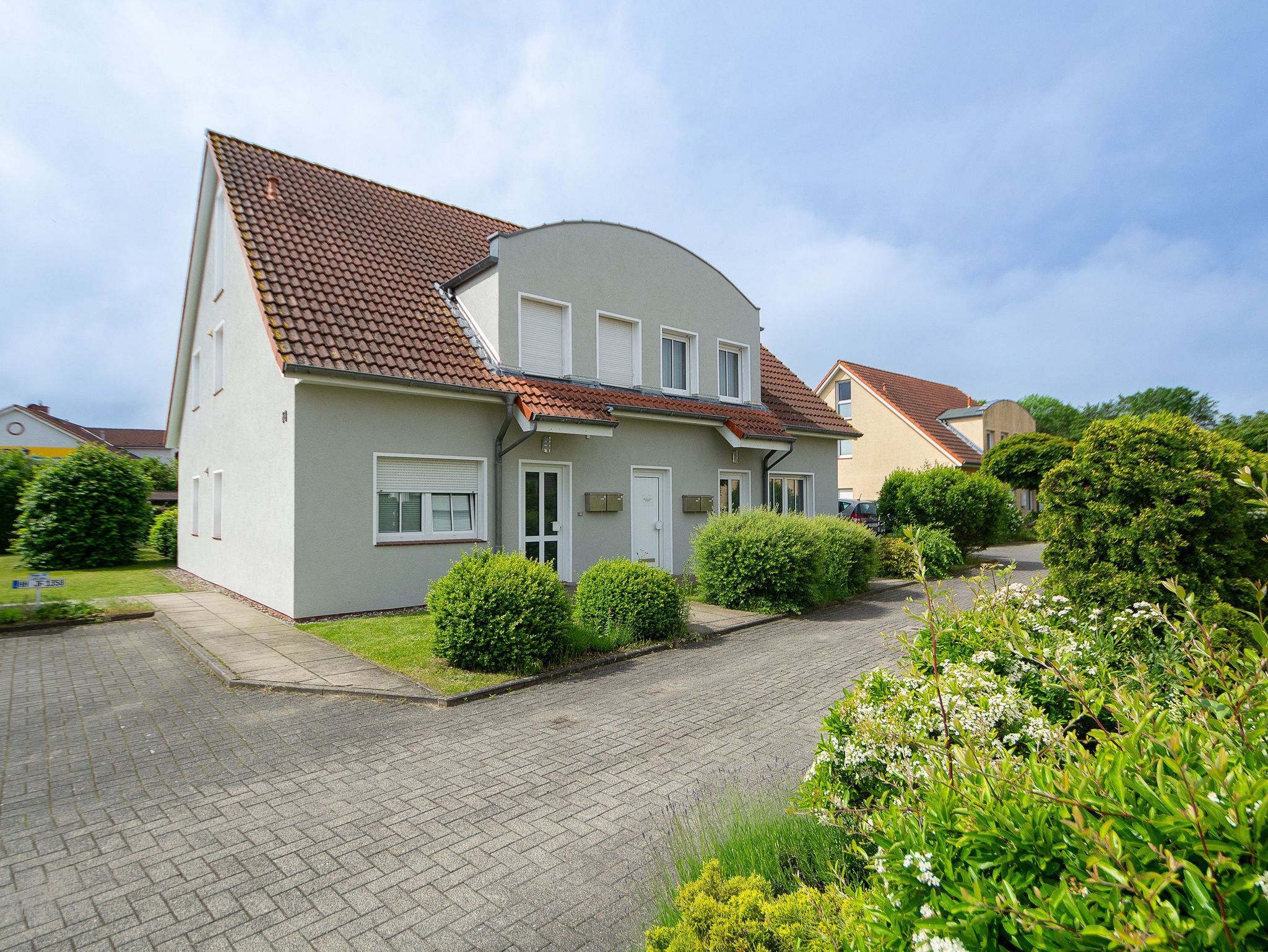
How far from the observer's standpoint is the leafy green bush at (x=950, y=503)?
18.8 metres

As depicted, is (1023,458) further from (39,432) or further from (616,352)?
(39,432)

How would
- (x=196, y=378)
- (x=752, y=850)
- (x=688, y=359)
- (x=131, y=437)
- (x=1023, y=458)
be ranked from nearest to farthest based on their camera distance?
1. (x=752, y=850)
2. (x=688, y=359)
3. (x=196, y=378)
4. (x=1023, y=458)
5. (x=131, y=437)

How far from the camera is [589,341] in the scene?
13750 mm

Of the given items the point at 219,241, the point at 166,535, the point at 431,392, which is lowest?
the point at 166,535

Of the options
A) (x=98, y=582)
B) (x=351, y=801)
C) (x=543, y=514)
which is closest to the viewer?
(x=351, y=801)

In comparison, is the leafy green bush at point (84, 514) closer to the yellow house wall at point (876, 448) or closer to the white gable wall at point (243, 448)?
the white gable wall at point (243, 448)

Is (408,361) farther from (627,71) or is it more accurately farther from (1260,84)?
(1260,84)

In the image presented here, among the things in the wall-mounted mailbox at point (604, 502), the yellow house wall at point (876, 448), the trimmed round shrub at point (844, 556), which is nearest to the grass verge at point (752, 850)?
the trimmed round shrub at point (844, 556)

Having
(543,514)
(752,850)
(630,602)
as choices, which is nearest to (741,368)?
(543,514)

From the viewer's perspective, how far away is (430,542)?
36.6 feet

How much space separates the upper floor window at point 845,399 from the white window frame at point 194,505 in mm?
30982

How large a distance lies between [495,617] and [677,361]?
960 centimetres

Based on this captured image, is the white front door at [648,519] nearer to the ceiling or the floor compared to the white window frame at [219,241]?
nearer to the floor

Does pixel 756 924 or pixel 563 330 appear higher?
pixel 563 330
